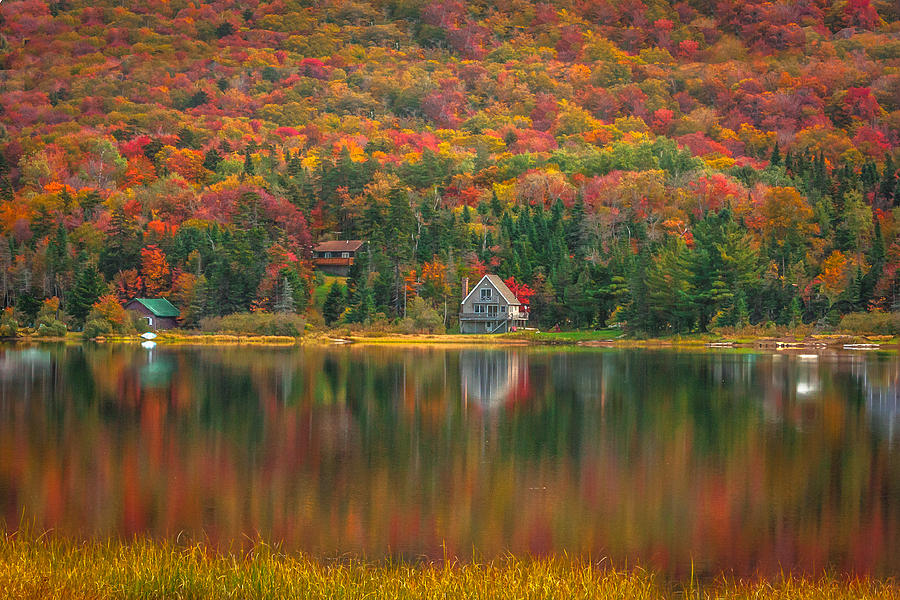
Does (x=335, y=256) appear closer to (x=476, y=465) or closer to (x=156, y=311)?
(x=156, y=311)

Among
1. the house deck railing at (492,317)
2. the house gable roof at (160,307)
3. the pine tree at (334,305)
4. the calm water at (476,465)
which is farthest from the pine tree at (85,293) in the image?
the calm water at (476,465)

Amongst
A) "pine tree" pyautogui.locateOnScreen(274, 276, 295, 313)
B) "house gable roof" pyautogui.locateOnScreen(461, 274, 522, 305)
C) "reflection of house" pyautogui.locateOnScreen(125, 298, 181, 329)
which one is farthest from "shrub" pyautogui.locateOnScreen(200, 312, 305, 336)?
"house gable roof" pyautogui.locateOnScreen(461, 274, 522, 305)

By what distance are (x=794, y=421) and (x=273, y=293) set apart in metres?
72.2

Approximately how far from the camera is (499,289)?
314 feet

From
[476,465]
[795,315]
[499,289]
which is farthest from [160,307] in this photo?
[476,465]

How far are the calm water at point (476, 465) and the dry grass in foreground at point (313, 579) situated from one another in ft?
4.28

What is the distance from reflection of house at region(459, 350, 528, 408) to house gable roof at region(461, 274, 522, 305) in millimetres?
23338

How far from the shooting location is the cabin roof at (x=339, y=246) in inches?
4522

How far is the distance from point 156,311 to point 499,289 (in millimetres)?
33798

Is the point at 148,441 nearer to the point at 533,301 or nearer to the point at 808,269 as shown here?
the point at 533,301

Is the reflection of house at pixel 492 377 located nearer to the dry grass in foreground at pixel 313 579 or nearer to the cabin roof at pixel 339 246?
the dry grass in foreground at pixel 313 579

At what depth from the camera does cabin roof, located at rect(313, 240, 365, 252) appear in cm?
11487

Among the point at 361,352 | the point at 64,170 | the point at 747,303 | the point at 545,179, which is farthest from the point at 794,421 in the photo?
the point at 64,170

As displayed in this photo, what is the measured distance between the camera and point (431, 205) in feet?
388
